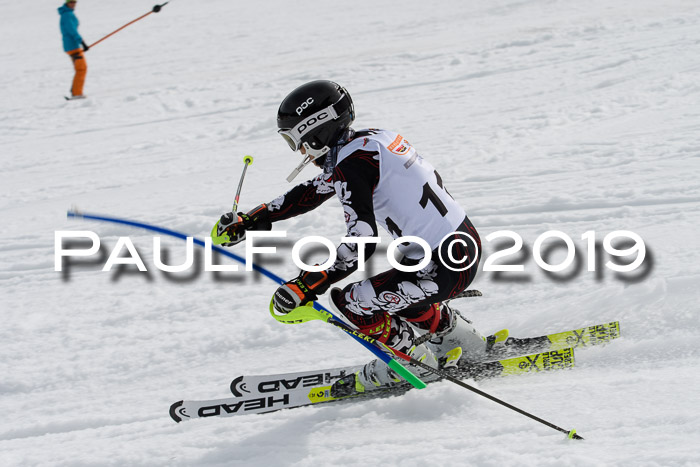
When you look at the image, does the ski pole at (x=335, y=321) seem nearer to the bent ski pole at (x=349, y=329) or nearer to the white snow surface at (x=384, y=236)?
the bent ski pole at (x=349, y=329)

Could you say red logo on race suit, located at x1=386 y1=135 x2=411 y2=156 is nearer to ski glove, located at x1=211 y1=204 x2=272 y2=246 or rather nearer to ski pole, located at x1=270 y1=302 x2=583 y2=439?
ski pole, located at x1=270 y1=302 x2=583 y2=439

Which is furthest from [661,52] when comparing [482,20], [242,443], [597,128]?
[242,443]

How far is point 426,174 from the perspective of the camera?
3371mm

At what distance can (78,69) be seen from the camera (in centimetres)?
1205

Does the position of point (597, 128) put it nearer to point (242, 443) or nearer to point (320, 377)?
point (320, 377)

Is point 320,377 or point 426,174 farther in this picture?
point 320,377

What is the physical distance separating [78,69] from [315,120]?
1011cm

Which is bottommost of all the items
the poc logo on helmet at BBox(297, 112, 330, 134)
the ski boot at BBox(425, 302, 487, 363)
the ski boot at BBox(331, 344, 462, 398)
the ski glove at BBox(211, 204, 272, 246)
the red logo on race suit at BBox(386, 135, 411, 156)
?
the ski boot at BBox(331, 344, 462, 398)

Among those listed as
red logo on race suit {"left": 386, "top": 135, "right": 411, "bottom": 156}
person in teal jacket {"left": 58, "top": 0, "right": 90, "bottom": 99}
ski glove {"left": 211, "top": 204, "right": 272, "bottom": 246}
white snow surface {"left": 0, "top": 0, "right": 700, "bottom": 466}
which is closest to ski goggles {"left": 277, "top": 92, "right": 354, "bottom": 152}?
red logo on race suit {"left": 386, "top": 135, "right": 411, "bottom": 156}

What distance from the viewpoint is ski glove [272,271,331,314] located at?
3322mm

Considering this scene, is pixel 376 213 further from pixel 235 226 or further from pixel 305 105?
pixel 235 226

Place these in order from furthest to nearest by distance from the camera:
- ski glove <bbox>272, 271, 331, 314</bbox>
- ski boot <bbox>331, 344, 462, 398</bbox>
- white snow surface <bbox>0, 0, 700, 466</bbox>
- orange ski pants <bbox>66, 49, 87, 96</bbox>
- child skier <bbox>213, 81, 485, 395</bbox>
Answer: orange ski pants <bbox>66, 49, 87, 96</bbox>, ski boot <bbox>331, 344, 462, 398</bbox>, white snow surface <bbox>0, 0, 700, 466</bbox>, ski glove <bbox>272, 271, 331, 314</bbox>, child skier <bbox>213, 81, 485, 395</bbox>

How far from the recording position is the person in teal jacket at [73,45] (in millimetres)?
11992

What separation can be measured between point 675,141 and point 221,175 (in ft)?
16.3
